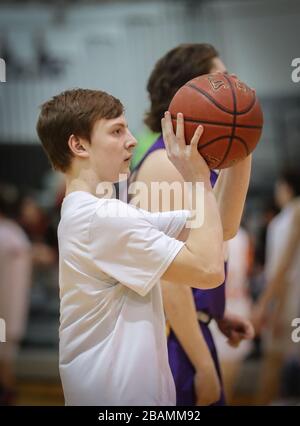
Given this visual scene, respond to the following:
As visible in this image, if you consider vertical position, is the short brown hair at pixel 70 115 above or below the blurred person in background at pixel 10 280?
above

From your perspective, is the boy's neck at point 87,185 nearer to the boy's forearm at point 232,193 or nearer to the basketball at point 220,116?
the basketball at point 220,116

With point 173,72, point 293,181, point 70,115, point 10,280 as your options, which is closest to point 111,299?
point 70,115

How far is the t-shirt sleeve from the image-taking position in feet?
7.14

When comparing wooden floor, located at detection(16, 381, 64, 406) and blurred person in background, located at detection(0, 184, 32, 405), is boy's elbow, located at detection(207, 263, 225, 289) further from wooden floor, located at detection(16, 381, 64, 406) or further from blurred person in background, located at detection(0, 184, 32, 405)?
blurred person in background, located at detection(0, 184, 32, 405)

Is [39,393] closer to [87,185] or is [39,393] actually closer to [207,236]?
[87,185]

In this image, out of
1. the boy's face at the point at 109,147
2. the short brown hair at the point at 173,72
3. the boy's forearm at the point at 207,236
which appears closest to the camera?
the boy's forearm at the point at 207,236

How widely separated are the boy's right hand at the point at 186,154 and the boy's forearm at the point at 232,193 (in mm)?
382

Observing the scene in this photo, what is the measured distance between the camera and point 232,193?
2611 mm

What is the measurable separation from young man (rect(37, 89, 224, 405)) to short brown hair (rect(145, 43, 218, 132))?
0.50 meters

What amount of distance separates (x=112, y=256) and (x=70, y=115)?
0.45 metres

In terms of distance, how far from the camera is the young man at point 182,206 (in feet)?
8.63

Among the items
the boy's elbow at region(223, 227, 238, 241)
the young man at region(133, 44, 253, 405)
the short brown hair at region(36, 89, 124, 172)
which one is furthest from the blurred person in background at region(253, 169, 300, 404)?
the short brown hair at region(36, 89, 124, 172)

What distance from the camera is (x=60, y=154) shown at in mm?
2357

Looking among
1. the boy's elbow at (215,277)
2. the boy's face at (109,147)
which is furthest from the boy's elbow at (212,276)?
the boy's face at (109,147)
